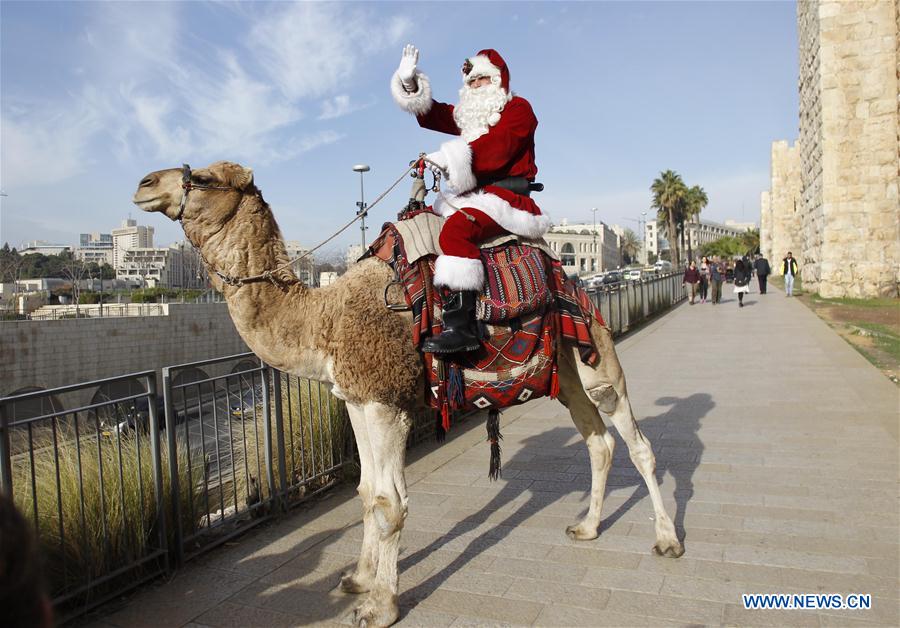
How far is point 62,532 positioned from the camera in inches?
149

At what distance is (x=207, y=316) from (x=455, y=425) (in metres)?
29.1

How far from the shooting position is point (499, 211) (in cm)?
405

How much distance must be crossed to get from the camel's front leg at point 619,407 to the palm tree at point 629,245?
14797cm

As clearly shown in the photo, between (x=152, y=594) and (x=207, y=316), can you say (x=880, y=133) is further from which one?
(x=207, y=316)

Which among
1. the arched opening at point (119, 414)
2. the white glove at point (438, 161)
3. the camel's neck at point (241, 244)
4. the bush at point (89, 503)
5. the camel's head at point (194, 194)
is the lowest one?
the bush at point (89, 503)

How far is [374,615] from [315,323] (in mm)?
1587

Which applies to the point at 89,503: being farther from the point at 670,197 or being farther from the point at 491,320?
the point at 670,197

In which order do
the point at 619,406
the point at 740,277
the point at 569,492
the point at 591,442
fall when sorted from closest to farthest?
the point at 619,406 → the point at 591,442 → the point at 569,492 → the point at 740,277

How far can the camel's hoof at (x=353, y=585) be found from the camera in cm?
398

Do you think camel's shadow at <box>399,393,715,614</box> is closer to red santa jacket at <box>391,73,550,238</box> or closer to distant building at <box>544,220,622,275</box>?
red santa jacket at <box>391,73,550,238</box>

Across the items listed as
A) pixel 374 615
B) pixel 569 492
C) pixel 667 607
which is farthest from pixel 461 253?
pixel 569 492

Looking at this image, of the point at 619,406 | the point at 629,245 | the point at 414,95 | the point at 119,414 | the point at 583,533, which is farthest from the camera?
the point at 629,245

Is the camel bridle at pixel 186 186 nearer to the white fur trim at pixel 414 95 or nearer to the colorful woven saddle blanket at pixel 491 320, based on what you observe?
the colorful woven saddle blanket at pixel 491 320

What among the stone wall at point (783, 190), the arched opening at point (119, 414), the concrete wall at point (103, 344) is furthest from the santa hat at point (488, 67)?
the stone wall at point (783, 190)
